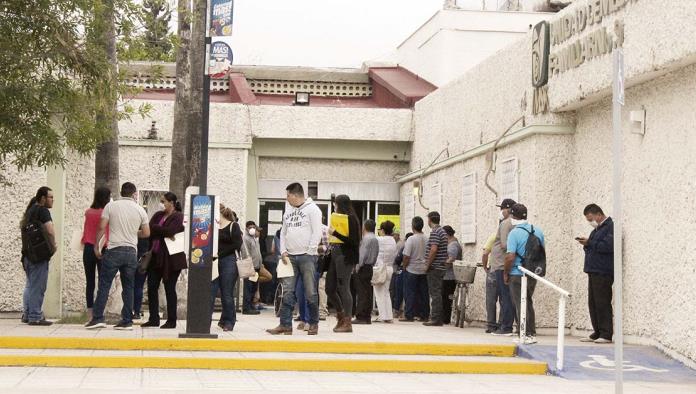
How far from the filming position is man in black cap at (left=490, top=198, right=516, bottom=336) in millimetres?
16797

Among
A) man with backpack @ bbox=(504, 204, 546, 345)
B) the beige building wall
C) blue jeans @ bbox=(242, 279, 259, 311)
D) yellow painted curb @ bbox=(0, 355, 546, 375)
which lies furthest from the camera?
blue jeans @ bbox=(242, 279, 259, 311)

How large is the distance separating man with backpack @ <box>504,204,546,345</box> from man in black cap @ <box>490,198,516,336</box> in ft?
2.67

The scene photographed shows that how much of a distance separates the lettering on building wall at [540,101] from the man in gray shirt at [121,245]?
6085 mm

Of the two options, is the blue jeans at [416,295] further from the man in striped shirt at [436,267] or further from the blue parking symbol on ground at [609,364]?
the blue parking symbol on ground at [609,364]

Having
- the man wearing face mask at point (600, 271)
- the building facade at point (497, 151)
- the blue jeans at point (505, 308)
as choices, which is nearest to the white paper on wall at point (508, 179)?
the building facade at point (497, 151)

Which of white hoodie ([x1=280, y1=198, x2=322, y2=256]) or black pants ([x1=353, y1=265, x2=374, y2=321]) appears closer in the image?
white hoodie ([x1=280, y1=198, x2=322, y2=256])

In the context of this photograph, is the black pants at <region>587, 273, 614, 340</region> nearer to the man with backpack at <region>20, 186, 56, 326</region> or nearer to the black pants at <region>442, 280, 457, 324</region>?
the black pants at <region>442, 280, 457, 324</region>

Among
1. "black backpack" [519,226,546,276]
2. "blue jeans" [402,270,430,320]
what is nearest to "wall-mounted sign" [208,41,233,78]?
"black backpack" [519,226,546,276]

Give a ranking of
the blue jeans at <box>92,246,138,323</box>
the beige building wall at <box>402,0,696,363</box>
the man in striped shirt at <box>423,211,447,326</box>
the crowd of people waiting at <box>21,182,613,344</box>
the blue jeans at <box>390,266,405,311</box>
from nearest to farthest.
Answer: the beige building wall at <box>402,0,696,363</box>, the blue jeans at <box>92,246,138,323</box>, the crowd of people waiting at <box>21,182,613,344</box>, the man in striped shirt at <box>423,211,447,326</box>, the blue jeans at <box>390,266,405,311</box>

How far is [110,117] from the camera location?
16.0 meters

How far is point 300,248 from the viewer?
14.9 m

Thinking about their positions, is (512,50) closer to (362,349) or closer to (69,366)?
(362,349)

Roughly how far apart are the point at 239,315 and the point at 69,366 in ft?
32.2

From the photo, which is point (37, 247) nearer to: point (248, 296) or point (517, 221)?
point (517, 221)
